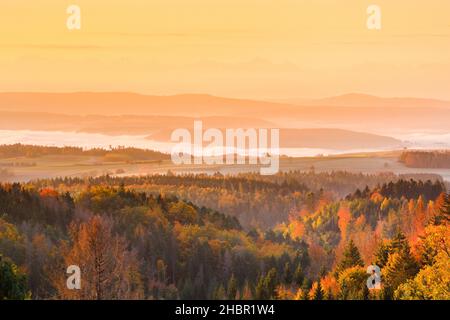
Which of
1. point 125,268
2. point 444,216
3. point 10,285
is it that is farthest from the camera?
point 125,268

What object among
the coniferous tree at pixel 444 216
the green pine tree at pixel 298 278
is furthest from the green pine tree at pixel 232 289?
the coniferous tree at pixel 444 216

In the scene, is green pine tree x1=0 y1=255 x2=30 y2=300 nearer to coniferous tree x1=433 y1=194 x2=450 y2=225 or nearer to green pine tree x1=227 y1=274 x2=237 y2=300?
coniferous tree x1=433 y1=194 x2=450 y2=225

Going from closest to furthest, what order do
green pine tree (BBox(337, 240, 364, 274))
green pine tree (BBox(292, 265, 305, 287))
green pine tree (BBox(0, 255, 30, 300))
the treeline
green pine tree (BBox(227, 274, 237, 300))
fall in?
green pine tree (BBox(0, 255, 30, 300)) → green pine tree (BBox(337, 240, 364, 274)) → the treeline → green pine tree (BBox(292, 265, 305, 287)) → green pine tree (BBox(227, 274, 237, 300))

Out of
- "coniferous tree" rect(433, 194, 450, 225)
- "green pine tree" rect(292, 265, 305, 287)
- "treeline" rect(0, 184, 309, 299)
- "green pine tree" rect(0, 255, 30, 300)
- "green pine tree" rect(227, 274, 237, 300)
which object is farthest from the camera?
"green pine tree" rect(227, 274, 237, 300)

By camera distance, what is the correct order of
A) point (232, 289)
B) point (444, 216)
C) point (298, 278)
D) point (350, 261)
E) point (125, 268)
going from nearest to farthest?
point (444, 216) < point (350, 261) < point (298, 278) < point (125, 268) < point (232, 289)

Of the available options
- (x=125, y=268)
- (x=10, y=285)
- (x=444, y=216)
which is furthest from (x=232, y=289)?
(x=10, y=285)

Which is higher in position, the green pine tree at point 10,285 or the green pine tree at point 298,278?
the green pine tree at point 10,285

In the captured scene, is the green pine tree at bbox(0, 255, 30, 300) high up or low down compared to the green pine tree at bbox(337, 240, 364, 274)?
up

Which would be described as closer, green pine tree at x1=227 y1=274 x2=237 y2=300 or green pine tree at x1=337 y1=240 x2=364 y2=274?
green pine tree at x1=337 y1=240 x2=364 y2=274

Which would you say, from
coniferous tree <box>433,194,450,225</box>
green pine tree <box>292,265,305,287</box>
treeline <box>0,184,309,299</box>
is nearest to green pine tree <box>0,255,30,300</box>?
treeline <box>0,184,309,299</box>

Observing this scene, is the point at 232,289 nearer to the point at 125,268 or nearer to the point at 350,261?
the point at 125,268

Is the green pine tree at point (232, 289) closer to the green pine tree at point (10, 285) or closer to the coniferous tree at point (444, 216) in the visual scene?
the coniferous tree at point (444, 216)

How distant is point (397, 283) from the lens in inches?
4080
